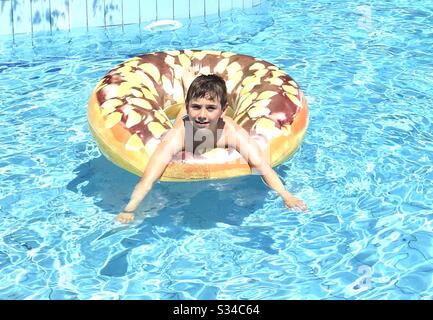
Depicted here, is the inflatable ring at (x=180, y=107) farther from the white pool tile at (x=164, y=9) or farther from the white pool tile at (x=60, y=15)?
the white pool tile at (x=164, y=9)

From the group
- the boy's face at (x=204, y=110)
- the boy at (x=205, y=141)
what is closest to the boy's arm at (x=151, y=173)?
the boy at (x=205, y=141)

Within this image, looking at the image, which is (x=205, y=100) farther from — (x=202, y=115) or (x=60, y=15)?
(x=60, y=15)

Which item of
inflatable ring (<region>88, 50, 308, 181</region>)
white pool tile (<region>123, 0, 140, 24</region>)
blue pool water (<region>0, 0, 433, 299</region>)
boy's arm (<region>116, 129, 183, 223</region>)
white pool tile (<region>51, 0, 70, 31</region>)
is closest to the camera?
blue pool water (<region>0, 0, 433, 299</region>)

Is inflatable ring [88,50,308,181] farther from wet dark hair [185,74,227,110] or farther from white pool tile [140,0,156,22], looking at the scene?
white pool tile [140,0,156,22]

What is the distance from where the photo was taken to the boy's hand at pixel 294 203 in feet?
15.7

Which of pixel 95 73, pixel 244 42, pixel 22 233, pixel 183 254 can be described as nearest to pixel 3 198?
pixel 22 233

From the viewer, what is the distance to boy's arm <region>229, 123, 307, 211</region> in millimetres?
4773

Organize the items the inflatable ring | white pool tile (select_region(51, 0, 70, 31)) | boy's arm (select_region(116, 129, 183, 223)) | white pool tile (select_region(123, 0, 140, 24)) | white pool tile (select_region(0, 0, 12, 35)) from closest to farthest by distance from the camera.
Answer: boy's arm (select_region(116, 129, 183, 223)), the inflatable ring, white pool tile (select_region(0, 0, 12, 35)), white pool tile (select_region(51, 0, 70, 31)), white pool tile (select_region(123, 0, 140, 24))

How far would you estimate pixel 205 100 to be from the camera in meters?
4.67

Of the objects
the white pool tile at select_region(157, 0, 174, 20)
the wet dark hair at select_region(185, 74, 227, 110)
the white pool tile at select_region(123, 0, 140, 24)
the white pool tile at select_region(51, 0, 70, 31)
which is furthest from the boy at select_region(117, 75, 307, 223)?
the white pool tile at select_region(157, 0, 174, 20)

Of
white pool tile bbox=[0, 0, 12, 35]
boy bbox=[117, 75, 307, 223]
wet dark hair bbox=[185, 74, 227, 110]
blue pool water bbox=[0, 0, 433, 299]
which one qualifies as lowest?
blue pool water bbox=[0, 0, 433, 299]

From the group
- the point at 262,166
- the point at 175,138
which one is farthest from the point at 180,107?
the point at 262,166

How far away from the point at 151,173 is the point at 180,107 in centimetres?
132

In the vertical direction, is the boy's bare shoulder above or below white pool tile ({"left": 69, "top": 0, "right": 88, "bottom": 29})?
below
